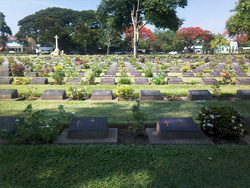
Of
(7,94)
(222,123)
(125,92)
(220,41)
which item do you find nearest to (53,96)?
(7,94)

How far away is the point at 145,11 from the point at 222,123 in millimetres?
27144

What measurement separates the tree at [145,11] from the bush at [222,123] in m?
22.7

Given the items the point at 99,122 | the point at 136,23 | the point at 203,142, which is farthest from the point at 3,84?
the point at 136,23

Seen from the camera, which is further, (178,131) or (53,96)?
(53,96)

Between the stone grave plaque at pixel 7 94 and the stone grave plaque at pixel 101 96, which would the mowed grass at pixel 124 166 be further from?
the stone grave plaque at pixel 7 94

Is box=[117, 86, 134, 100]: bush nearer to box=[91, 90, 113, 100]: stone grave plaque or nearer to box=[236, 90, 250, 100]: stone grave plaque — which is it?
box=[91, 90, 113, 100]: stone grave plaque

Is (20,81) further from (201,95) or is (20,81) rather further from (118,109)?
(201,95)

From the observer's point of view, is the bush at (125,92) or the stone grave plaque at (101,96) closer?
the stone grave plaque at (101,96)

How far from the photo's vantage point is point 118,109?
6.32 m

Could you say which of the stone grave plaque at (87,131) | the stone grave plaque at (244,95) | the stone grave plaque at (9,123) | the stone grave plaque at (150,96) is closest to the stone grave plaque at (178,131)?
the stone grave plaque at (87,131)

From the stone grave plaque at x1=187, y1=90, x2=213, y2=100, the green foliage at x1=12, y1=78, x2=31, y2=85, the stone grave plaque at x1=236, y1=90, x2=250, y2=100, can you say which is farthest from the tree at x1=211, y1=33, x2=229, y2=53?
the green foliage at x1=12, y1=78, x2=31, y2=85

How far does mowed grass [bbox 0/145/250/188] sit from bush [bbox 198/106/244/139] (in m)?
0.50

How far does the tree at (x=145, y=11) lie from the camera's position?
25.7 meters

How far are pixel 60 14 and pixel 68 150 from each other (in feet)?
169
